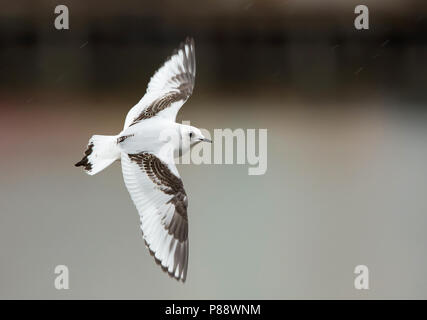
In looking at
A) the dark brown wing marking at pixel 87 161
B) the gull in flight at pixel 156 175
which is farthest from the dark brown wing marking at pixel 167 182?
the dark brown wing marking at pixel 87 161

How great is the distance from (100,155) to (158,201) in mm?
188

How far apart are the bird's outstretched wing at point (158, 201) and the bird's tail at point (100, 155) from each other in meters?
0.03

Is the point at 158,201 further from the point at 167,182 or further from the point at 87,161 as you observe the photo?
the point at 87,161

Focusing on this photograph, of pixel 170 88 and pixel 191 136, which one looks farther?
pixel 170 88

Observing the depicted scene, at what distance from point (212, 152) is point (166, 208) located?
0.24 m

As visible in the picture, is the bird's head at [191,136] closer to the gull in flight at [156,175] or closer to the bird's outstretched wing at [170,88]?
the gull in flight at [156,175]

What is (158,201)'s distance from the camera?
153 centimetres

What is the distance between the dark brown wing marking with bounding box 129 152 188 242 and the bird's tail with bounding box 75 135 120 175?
0.16 feet

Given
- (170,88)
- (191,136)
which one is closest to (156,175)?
(191,136)

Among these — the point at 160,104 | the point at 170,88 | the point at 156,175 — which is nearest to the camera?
the point at 156,175

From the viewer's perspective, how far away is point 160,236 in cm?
153

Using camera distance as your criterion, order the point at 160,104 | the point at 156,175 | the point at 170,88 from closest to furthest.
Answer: the point at 156,175 → the point at 160,104 → the point at 170,88

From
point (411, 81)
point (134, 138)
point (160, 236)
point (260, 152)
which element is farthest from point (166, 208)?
point (411, 81)

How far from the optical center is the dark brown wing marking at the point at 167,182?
1.52 metres
